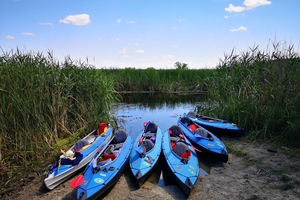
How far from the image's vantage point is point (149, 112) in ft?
40.0

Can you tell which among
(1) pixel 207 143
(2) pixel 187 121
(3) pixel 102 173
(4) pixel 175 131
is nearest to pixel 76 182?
(3) pixel 102 173

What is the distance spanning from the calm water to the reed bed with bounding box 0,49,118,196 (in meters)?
1.80

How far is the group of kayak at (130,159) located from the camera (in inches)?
156

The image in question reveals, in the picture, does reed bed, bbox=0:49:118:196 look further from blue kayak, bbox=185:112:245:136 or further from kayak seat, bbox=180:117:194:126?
blue kayak, bbox=185:112:245:136

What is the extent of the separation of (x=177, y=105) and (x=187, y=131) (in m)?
7.29

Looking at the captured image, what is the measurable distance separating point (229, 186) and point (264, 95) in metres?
3.76

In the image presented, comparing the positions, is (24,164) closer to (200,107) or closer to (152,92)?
(200,107)

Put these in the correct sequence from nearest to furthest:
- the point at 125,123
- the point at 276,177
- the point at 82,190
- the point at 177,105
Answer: the point at 82,190
the point at 276,177
the point at 125,123
the point at 177,105

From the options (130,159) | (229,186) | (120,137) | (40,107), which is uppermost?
(40,107)

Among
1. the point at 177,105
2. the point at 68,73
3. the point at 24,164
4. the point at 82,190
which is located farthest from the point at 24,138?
the point at 177,105

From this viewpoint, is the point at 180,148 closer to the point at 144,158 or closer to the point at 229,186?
the point at 144,158

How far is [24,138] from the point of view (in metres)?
5.01

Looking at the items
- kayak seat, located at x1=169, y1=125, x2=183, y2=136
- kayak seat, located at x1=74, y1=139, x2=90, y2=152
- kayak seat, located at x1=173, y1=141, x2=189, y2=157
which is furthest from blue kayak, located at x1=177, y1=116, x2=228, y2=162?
kayak seat, located at x1=74, y1=139, x2=90, y2=152

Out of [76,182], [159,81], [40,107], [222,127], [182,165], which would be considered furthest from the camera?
[159,81]
